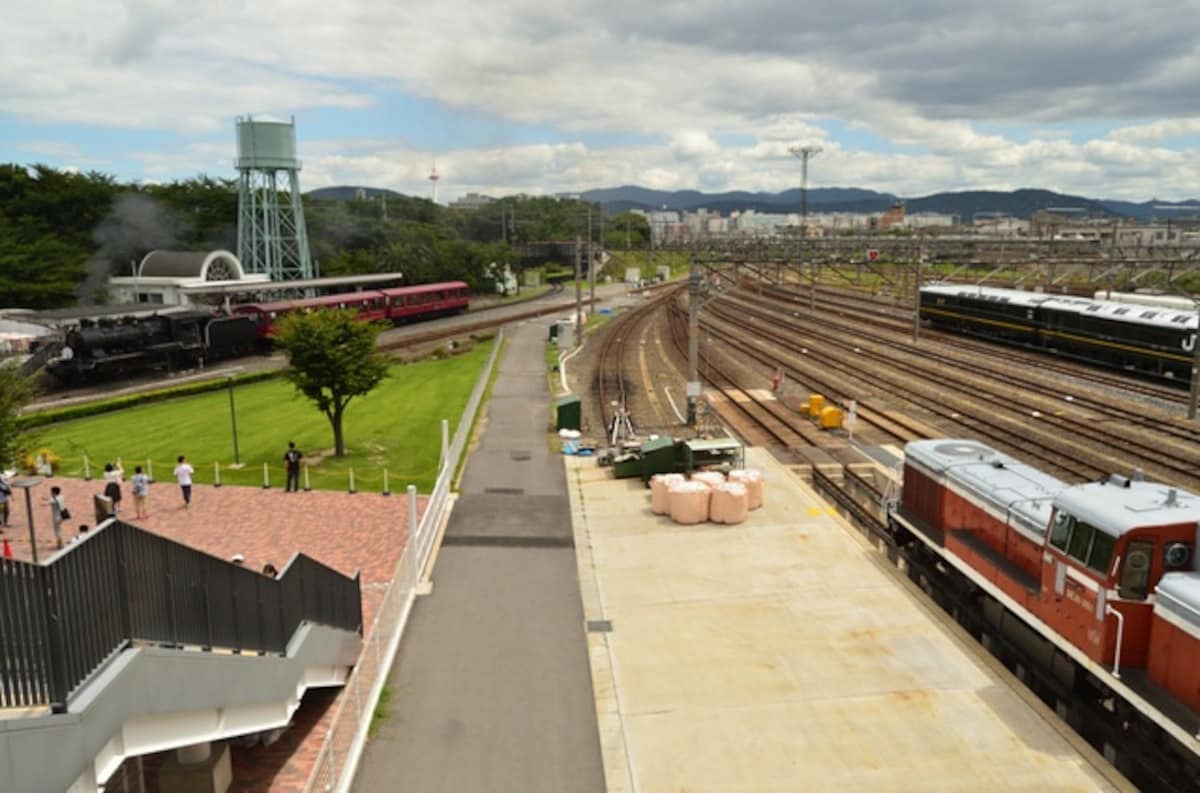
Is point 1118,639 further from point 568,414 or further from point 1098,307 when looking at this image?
point 1098,307

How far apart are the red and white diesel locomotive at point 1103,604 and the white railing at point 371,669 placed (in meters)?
10.3

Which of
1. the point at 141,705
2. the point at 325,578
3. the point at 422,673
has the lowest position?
the point at 422,673

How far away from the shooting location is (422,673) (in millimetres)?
14312

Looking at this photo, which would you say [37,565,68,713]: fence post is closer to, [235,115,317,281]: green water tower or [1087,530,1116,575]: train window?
[1087,530,1116,575]: train window

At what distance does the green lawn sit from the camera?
2711 cm

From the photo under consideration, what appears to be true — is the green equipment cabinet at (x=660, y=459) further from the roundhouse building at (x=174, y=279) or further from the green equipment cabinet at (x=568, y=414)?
the roundhouse building at (x=174, y=279)

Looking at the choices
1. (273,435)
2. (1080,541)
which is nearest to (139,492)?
(273,435)

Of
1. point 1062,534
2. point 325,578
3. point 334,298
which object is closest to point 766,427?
point 1062,534

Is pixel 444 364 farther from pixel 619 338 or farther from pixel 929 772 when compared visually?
pixel 929 772

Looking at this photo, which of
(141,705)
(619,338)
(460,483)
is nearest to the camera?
(141,705)

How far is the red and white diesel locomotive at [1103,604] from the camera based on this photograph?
10.7 metres

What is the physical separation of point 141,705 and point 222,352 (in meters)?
49.4

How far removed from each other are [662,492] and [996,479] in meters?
8.64

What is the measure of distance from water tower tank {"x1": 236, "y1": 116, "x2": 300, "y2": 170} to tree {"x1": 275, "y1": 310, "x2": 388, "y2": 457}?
198 ft
